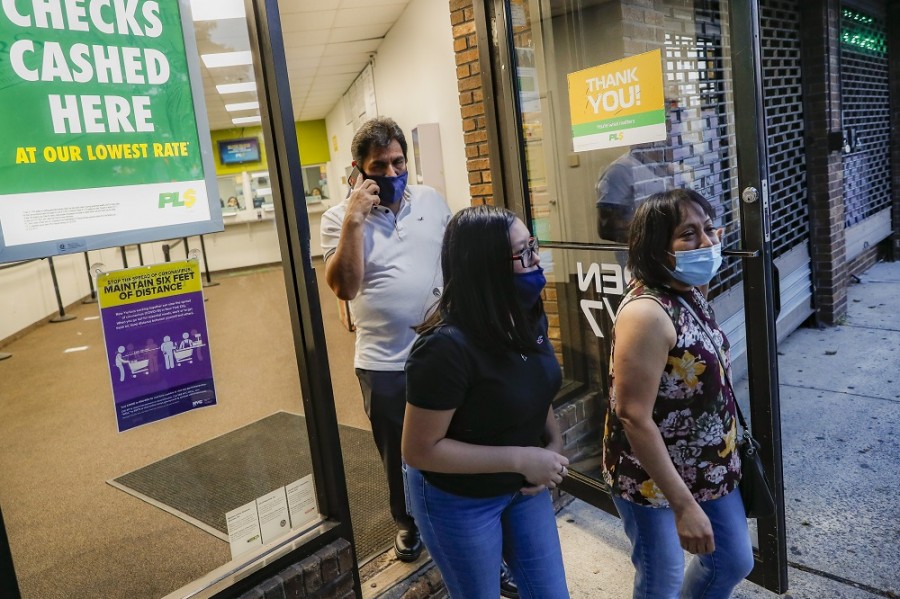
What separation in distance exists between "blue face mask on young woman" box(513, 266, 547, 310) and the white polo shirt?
2.71 ft

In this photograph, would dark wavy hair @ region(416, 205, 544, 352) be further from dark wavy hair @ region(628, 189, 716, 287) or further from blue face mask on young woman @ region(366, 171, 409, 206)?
blue face mask on young woman @ region(366, 171, 409, 206)

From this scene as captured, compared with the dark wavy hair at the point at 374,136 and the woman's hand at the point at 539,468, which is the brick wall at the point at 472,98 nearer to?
the dark wavy hair at the point at 374,136

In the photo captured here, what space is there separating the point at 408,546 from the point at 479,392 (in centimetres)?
136

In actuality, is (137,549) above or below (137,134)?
below

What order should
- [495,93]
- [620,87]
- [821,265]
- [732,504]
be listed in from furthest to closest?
[821,265], [495,93], [620,87], [732,504]

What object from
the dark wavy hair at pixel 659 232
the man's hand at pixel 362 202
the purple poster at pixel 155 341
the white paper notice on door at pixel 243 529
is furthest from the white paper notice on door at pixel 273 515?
the dark wavy hair at pixel 659 232

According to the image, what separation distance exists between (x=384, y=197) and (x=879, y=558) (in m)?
2.31

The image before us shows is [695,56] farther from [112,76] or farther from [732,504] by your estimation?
[112,76]

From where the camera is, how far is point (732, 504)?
180 centimetres

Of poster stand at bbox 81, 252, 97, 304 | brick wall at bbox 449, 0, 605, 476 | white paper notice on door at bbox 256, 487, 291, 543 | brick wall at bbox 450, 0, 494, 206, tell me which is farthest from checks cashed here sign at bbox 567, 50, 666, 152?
poster stand at bbox 81, 252, 97, 304

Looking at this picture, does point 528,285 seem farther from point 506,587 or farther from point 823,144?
point 823,144

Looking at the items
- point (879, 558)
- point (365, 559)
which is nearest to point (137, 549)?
point (365, 559)

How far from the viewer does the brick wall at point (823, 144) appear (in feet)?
18.4

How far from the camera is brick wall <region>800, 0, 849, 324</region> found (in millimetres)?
5613
